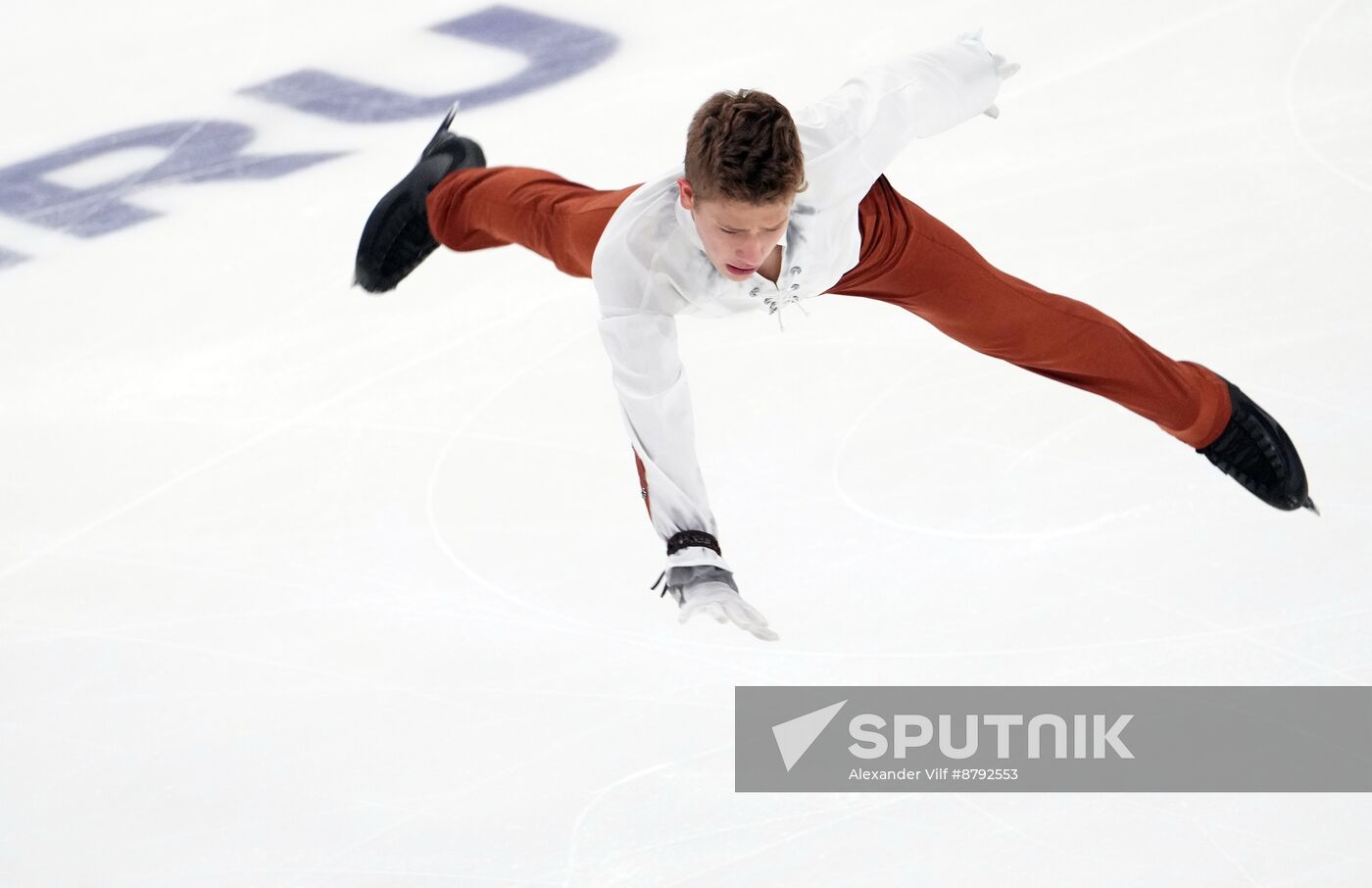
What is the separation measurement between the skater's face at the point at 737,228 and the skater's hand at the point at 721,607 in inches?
21.0

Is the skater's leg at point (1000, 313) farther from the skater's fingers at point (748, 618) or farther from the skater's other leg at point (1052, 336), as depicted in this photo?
the skater's fingers at point (748, 618)

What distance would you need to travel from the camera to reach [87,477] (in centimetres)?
404

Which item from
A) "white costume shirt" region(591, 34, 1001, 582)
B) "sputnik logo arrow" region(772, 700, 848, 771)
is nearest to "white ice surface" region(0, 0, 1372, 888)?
"sputnik logo arrow" region(772, 700, 848, 771)

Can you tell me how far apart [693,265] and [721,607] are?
0.60 meters

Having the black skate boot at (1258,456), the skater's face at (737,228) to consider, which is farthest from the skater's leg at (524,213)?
the black skate boot at (1258,456)

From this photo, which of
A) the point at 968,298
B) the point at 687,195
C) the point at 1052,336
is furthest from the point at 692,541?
the point at 1052,336

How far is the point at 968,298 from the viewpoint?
3.18 meters

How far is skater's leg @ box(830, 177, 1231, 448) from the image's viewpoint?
3.15m

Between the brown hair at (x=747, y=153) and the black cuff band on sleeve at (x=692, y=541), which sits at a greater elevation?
the brown hair at (x=747, y=153)

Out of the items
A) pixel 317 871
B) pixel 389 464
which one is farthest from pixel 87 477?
pixel 317 871

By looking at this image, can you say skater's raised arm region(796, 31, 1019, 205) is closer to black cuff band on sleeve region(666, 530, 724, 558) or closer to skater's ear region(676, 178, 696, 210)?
skater's ear region(676, 178, 696, 210)

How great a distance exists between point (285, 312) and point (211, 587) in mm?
1093

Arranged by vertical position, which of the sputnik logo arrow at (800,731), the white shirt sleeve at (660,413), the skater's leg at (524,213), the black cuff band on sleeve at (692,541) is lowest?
the sputnik logo arrow at (800,731)

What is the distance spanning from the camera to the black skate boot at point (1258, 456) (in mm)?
3486
